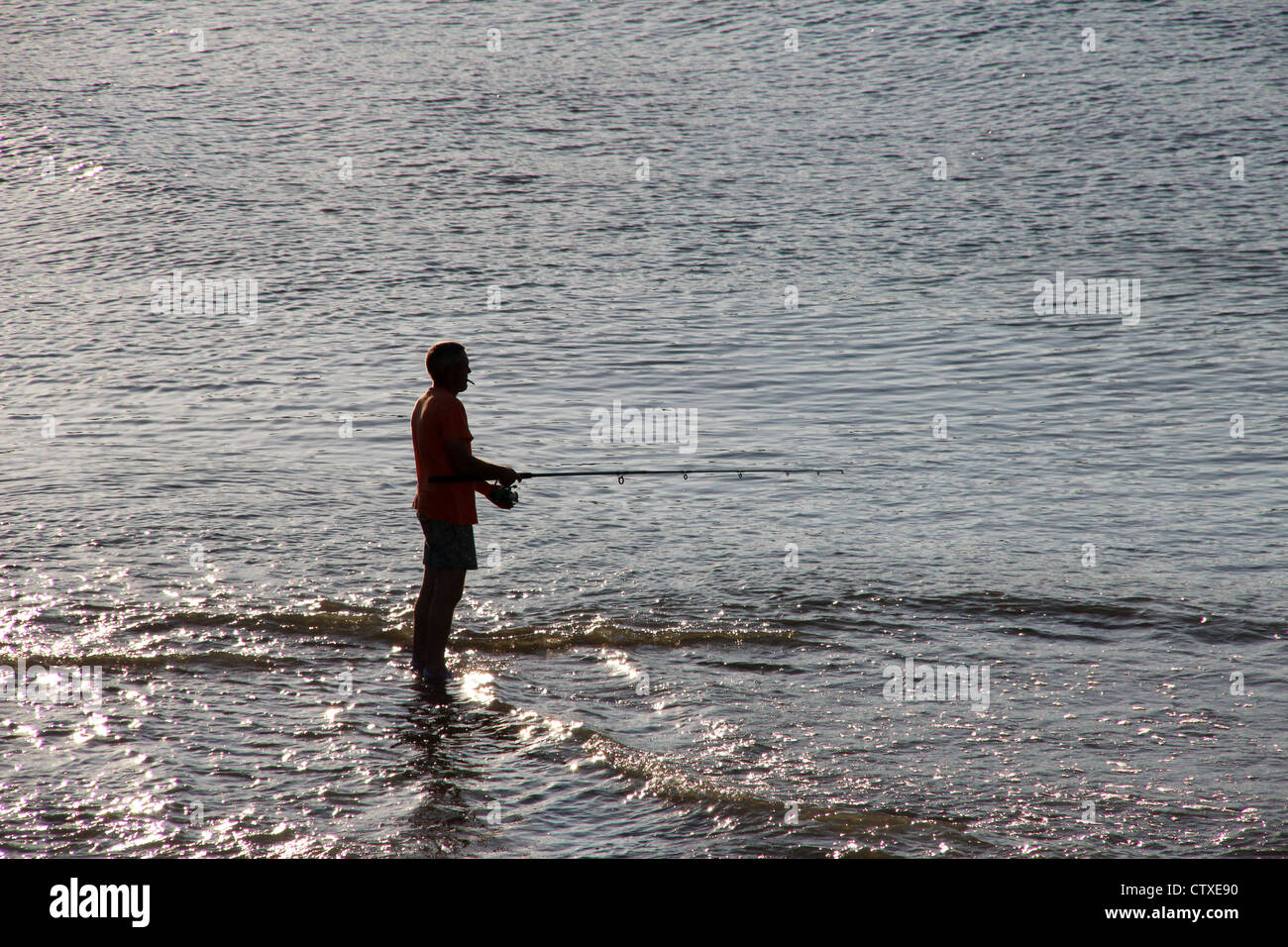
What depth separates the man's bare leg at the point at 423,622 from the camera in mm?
Result: 6469

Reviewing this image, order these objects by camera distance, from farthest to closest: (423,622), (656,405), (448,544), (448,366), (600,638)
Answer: (656,405) < (600,638) < (423,622) < (448,544) < (448,366)

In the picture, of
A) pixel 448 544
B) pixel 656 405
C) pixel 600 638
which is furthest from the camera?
pixel 656 405

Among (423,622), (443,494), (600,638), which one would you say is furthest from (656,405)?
(443,494)

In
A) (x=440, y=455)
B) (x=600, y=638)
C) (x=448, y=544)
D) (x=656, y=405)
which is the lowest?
(x=600, y=638)

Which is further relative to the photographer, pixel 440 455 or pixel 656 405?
pixel 656 405

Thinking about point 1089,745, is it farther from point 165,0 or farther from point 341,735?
point 165,0

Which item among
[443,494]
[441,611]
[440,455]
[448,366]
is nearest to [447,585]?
[441,611]

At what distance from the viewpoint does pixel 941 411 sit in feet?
39.9

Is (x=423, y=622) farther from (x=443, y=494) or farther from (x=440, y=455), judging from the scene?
(x=440, y=455)

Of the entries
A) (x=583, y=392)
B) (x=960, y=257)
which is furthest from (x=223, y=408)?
(x=960, y=257)

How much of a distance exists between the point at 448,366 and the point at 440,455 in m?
0.41

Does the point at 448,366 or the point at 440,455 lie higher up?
the point at 448,366

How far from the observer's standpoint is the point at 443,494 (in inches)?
246
